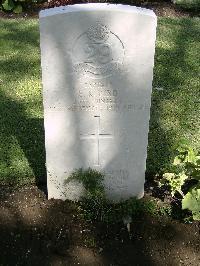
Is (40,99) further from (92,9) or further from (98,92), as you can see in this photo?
(92,9)

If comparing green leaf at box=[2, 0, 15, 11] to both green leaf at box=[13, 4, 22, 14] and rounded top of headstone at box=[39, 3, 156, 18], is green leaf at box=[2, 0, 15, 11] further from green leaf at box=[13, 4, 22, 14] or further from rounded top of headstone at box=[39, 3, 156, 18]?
rounded top of headstone at box=[39, 3, 156, 18]

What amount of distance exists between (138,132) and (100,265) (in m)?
1.08

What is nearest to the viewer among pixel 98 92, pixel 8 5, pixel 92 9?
pixel 92 9

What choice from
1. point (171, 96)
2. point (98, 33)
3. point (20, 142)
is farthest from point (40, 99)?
point (98, 33)

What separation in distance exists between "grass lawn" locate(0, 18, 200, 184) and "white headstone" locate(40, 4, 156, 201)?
49 cm

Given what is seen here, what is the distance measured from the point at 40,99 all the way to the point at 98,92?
96.9 inches

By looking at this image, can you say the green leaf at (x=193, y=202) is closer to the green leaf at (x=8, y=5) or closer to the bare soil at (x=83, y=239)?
the bare soil at (x=83, y=239)

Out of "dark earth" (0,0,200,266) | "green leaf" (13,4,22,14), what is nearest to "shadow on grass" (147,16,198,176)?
"dark earth" (0,0,200,266)

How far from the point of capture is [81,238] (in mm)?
3627

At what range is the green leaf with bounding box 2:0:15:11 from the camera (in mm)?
8891

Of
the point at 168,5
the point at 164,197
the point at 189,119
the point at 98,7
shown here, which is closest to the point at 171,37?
the point at 168,5

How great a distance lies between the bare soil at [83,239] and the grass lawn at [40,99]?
1.92 ft

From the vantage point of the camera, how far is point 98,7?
314 centimetres

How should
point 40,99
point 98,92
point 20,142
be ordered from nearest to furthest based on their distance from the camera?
point 98,92
point 20,142
point 40,99
